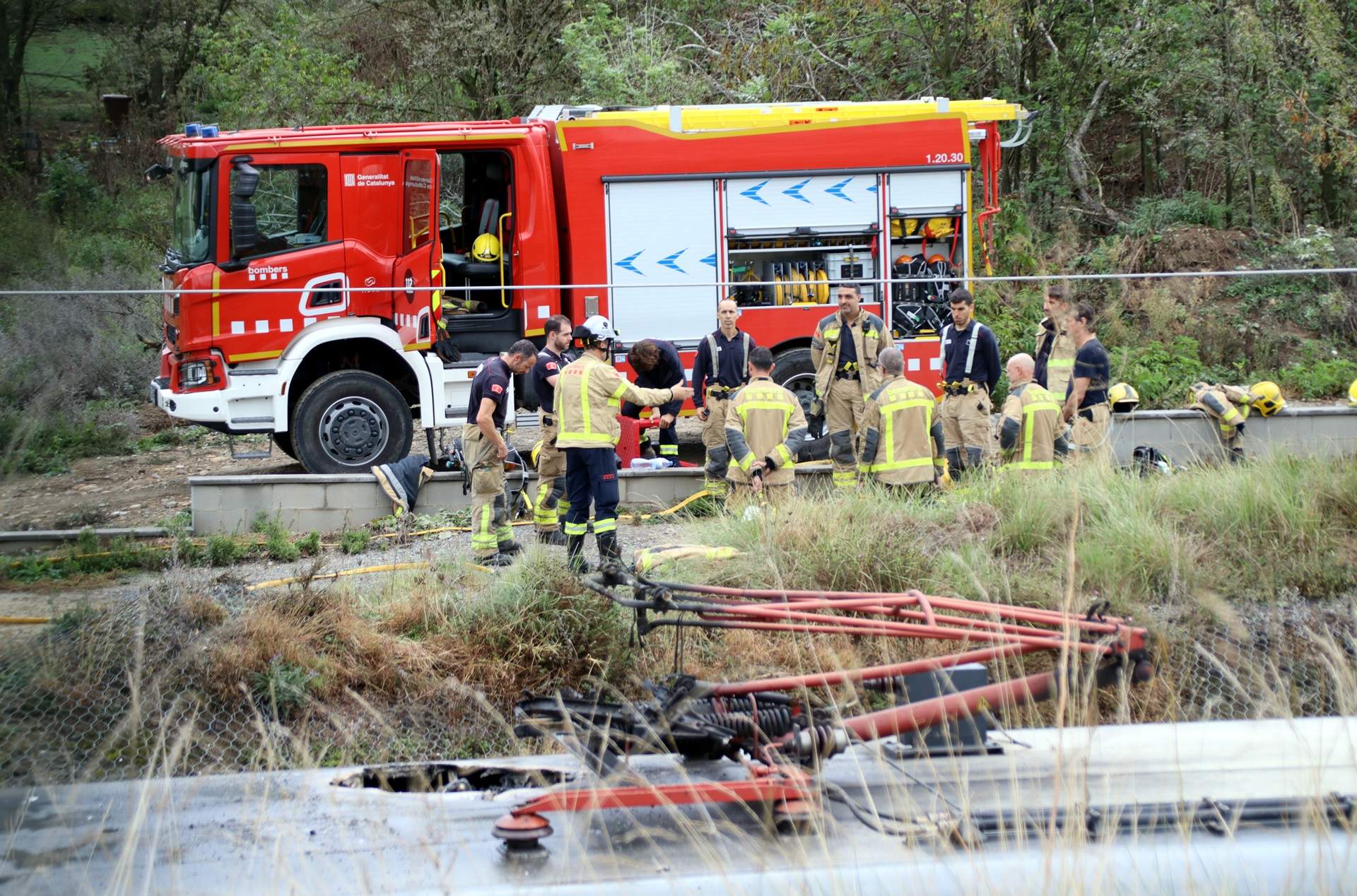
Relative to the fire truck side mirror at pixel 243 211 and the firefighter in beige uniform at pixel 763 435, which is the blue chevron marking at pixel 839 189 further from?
the fire truck side mirror at pixel 243 211

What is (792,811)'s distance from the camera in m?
3.63

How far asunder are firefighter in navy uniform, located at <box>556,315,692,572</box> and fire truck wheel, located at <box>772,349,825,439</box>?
3605 mm

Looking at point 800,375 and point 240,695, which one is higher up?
point 800,375

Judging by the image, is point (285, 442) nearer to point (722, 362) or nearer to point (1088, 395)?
point (722, 362)

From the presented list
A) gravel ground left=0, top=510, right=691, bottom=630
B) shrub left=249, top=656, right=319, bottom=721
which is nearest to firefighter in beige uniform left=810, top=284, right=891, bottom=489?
gravel ground left=0, top=510, right=691, bottom=630

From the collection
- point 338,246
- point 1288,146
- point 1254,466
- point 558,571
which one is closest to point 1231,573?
point 1254,466

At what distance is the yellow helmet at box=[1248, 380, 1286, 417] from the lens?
10.2m

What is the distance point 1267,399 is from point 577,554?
20.3ft

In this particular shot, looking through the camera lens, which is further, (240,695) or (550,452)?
(550,452)

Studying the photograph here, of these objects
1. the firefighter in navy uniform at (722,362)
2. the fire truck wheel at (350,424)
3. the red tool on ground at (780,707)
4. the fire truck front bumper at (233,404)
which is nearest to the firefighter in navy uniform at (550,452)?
the firefighter in navy uniform at (722,362)

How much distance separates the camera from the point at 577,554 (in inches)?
293

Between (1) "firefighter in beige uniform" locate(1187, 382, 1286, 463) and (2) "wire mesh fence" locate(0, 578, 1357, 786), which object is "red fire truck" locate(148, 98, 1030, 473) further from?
(2) "wire mesh fence" locate(0, 578, 1357, 786)

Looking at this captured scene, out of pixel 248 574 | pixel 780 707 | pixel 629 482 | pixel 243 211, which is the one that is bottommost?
pixel 248 574

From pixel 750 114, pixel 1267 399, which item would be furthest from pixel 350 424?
pixel 1267 399
